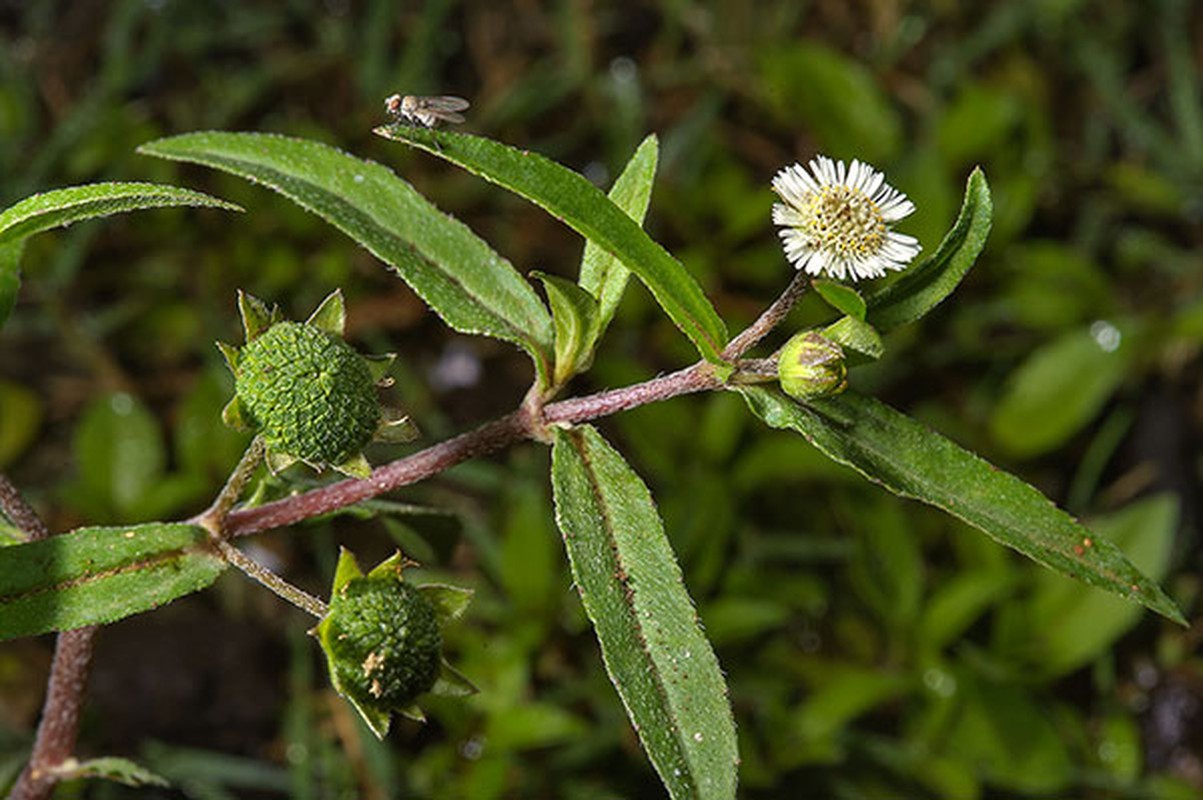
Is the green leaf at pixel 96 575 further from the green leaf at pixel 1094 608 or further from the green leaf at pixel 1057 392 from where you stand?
the green leaf at pixel 1057 392

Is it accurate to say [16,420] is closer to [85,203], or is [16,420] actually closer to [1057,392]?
[85,203]

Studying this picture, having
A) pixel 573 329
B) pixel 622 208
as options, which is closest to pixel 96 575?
pixel 573 329

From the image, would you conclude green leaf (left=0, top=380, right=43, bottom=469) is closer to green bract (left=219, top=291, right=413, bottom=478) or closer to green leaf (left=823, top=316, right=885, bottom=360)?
green bract (left=219, top=291, right=413, bottom=478)

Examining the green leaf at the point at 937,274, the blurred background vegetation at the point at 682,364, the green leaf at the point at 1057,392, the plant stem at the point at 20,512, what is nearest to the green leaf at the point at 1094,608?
the blurred background vegetation at the point at 682,364

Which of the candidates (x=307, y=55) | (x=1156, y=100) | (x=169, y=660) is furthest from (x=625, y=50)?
(x=169, y=660)

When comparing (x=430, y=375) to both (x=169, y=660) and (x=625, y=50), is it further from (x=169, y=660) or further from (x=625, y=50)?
→ (x=625, y=50)

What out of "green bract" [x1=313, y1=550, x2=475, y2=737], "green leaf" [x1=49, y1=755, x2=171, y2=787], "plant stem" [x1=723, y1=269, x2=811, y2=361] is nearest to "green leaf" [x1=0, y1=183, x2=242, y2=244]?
"green bract" [x1=313, y1=550, x2=475, y2=737]
